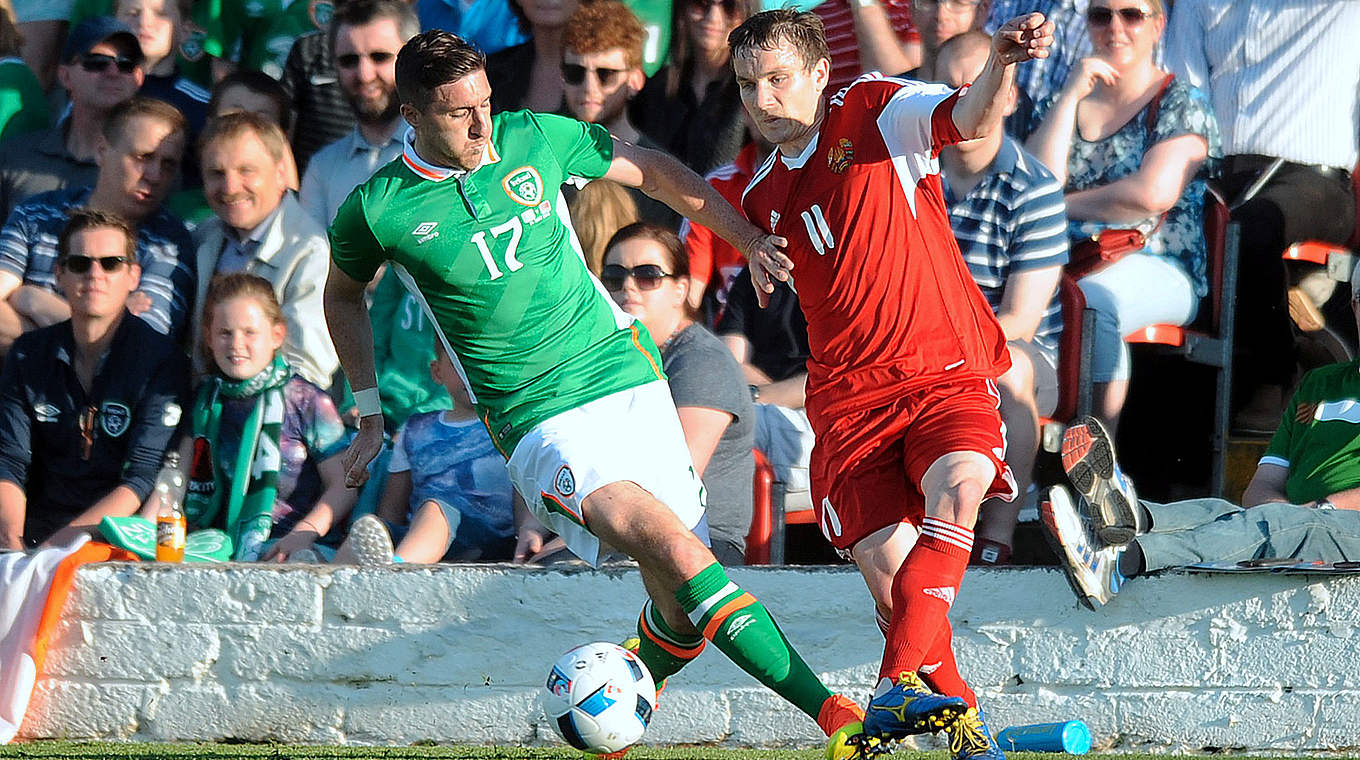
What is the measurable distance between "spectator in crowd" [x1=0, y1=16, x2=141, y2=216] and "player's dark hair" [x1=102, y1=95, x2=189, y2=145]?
0.19 meters

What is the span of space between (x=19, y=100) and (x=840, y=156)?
4434mm

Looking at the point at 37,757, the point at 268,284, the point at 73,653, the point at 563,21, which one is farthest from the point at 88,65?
the point at 37,757

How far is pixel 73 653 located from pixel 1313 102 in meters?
5.39

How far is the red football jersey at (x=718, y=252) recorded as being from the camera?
664 cm

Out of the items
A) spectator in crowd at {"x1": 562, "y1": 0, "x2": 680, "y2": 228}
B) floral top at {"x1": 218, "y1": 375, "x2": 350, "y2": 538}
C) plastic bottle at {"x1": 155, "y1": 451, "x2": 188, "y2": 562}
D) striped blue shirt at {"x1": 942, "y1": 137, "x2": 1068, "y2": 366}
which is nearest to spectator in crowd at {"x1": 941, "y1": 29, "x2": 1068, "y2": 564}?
striped blue shirt at {"x1": 942, "y1": 137, "x2": 1068, "y2": 366}

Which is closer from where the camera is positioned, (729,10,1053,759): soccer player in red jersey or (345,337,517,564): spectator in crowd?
(729,10,1053,759): soccer player in red jersey

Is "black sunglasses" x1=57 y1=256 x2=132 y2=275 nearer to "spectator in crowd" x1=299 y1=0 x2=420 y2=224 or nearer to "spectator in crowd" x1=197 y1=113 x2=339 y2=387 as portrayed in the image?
"spectator in crowd" x1=197 y1=113 x2=339 y2=387

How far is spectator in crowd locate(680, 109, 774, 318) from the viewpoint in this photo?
21.8 ft

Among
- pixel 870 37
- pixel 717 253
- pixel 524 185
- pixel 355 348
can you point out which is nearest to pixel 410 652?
pixel 355 348

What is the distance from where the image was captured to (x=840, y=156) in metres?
4.73

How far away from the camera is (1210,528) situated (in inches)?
213

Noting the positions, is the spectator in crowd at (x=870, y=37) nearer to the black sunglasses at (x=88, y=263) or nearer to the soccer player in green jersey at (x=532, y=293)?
the soccer player in green jersey at (x=532, y=293)

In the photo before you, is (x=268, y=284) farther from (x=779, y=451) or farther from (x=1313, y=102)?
(x=1313, y=102)

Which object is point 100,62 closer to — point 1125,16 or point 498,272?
point 498,272
